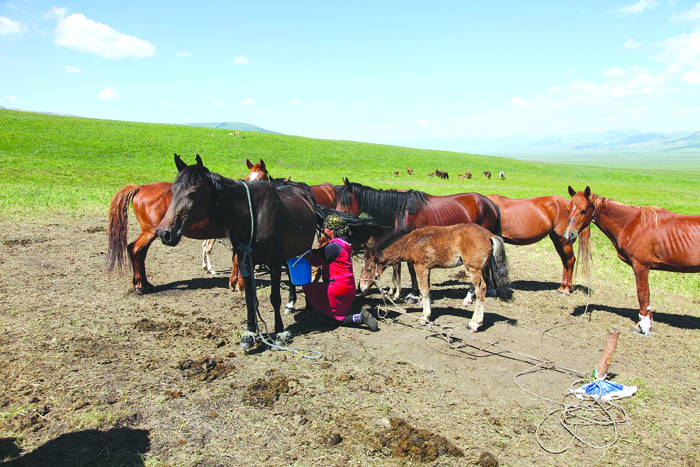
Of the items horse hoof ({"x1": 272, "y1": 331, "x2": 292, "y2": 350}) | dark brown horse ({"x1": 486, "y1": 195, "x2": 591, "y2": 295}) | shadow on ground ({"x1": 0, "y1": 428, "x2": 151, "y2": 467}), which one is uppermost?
dark brown horse ({"x1": 486, "y1": 195, "x2": 591, "y2": 295})

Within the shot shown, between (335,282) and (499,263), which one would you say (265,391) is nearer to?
(335,282)

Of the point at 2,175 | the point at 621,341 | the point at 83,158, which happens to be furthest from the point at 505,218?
the point at 83,158

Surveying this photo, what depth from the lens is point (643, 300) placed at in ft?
21.7

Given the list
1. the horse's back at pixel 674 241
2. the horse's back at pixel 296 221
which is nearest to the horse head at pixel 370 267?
the horse's back at pixel 296 221

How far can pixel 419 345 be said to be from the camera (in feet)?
19.4

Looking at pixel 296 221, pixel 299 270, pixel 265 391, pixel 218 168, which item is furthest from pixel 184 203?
pixel 218 168

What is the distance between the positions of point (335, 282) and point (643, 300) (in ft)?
16.2

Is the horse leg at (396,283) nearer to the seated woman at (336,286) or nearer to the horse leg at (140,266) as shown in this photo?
the seated woman at (336,286)

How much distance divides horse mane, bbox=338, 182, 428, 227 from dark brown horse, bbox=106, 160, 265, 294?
2.79 metres

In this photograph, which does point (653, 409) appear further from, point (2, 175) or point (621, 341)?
point (2, 175)

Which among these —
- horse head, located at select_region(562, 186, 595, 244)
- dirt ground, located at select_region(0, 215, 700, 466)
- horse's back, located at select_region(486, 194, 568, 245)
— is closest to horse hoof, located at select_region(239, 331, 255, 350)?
dirt ground, located at select_region(0, 215, 700, 466)

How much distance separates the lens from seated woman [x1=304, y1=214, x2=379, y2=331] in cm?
614

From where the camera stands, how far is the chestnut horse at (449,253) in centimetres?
646

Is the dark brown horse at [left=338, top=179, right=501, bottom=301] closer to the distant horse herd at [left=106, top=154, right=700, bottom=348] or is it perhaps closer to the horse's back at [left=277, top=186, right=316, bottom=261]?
the distant horse herd at [left=106, top=154, right=700, bottom=348]
